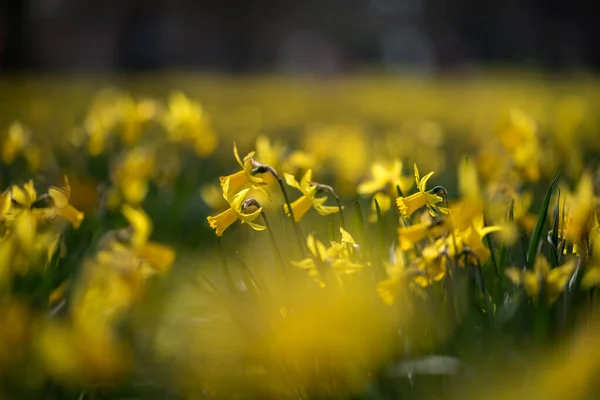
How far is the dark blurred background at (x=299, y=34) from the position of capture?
1755 cm

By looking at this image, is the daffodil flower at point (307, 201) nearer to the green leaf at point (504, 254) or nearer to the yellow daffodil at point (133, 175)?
the green leaf at point (504, 254)

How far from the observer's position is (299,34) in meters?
38.8

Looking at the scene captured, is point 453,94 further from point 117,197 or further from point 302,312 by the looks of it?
point 302,312

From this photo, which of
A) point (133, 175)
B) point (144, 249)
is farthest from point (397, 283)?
point (133, 175)

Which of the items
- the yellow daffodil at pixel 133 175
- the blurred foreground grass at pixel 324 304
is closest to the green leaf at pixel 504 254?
the blurred foreground grass at pixel 324 304

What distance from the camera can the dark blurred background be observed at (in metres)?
A: 17.5

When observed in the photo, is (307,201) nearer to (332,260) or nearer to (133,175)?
(332,260)

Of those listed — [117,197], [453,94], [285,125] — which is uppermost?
[117,197]

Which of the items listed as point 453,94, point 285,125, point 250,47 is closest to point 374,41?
point 250,47

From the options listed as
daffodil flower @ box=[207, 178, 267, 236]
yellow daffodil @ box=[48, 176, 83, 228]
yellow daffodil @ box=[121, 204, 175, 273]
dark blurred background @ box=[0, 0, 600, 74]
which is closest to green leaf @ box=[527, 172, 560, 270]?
daffodil flower @ box=[207, 178, 267, 236]

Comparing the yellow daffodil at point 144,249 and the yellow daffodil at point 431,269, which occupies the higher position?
the yellow daffodil at point 431,269

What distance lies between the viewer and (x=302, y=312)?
39.3 inches

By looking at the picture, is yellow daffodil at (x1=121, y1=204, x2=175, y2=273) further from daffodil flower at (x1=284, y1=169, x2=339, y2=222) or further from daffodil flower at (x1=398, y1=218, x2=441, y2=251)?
daffodil flower at (x1=398, y1=218, x2=441, y2=251)

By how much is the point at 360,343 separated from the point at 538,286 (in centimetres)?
34
